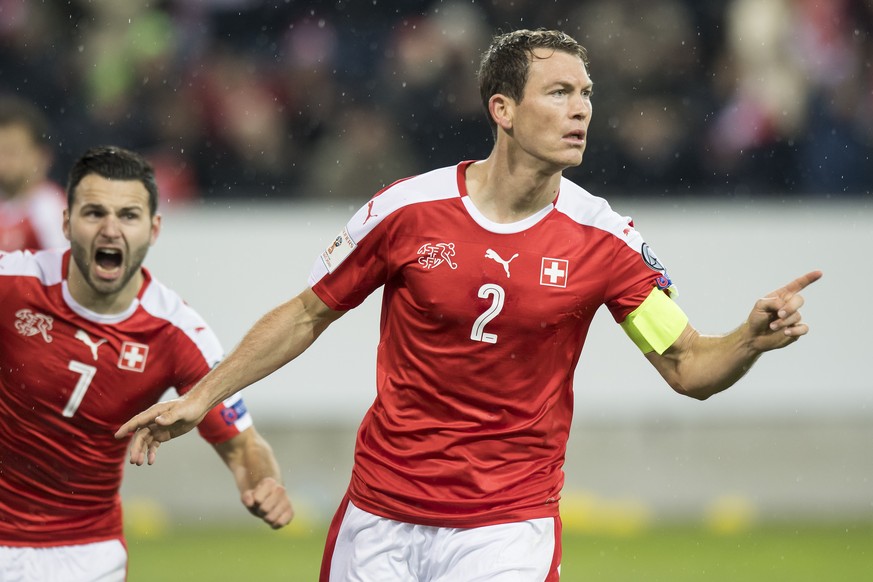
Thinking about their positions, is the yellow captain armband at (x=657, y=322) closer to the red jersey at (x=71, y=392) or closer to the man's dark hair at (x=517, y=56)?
the man's dark hair at (x=517, y=56)

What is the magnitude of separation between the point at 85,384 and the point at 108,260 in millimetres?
581

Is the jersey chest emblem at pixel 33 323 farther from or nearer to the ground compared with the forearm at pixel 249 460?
farther from the ground

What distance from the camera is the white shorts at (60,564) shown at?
6695 millimetres

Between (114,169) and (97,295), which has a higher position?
(114,169)

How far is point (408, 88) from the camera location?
13.4 metres

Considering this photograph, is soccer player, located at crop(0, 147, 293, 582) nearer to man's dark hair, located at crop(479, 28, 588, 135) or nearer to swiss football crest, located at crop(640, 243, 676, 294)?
man's dark hair, located at crop(479, 28, 588, 135)

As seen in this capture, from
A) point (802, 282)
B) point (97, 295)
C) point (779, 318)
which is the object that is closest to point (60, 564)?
point (97, 295)

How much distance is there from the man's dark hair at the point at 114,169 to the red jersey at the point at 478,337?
1374mm

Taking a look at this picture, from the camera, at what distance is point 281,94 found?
1380cm

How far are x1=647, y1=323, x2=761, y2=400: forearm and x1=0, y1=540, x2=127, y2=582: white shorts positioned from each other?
8.21 feet

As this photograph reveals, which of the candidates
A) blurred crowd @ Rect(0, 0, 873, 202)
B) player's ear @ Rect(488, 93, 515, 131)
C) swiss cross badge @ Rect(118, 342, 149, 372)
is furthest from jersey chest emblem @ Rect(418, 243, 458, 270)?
blurred crowd @ Rect(0, 0, 873, 202)

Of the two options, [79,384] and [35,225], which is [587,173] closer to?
[35,225]

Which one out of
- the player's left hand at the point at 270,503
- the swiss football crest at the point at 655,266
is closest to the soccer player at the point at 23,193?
the player's left hand at the point at 270,503

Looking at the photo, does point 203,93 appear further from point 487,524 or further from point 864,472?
point 487,524
